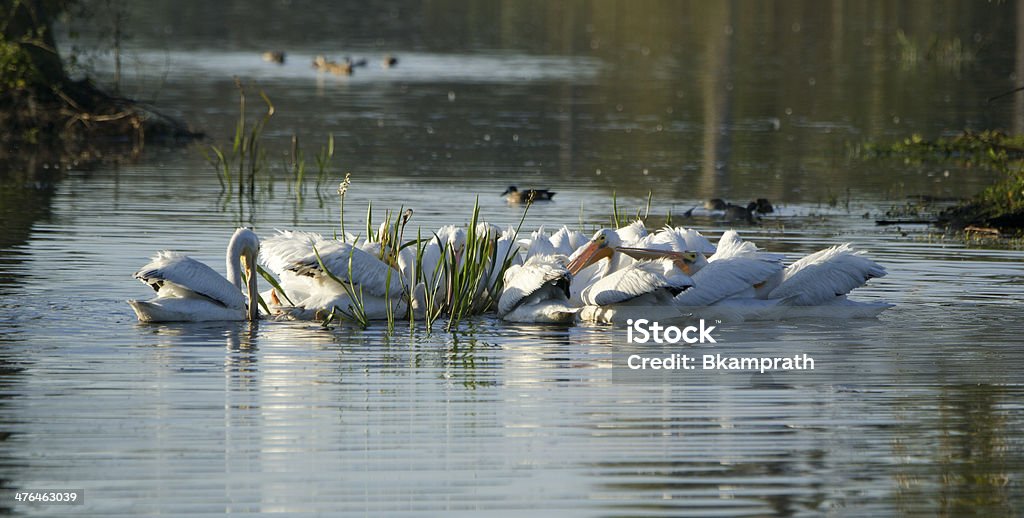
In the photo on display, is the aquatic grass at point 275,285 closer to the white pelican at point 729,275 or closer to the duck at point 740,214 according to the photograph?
the white pelican at point 729,275

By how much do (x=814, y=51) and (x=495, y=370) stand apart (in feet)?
124

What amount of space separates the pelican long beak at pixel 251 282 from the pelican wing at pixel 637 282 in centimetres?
225

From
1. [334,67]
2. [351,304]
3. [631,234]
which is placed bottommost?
[351,304]

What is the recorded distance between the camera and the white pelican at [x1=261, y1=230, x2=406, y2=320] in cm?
1091

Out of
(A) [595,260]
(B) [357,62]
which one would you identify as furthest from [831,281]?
(B) [357,62]

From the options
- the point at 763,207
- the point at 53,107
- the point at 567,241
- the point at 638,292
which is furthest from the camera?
the point at 53,107

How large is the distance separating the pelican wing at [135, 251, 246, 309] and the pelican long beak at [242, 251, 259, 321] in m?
0.08

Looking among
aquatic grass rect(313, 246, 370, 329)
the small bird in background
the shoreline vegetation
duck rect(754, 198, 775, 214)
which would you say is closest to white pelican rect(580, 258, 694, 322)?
aquatic grass rect(313, 246, 370, 329)

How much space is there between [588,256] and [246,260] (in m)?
2.38

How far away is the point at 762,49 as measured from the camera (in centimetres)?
4691

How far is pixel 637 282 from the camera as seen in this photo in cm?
1070

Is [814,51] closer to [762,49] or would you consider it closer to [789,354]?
[762,49]

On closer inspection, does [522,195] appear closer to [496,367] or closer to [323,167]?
[323,167]

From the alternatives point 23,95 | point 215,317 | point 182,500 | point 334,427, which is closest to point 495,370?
point 334,427
